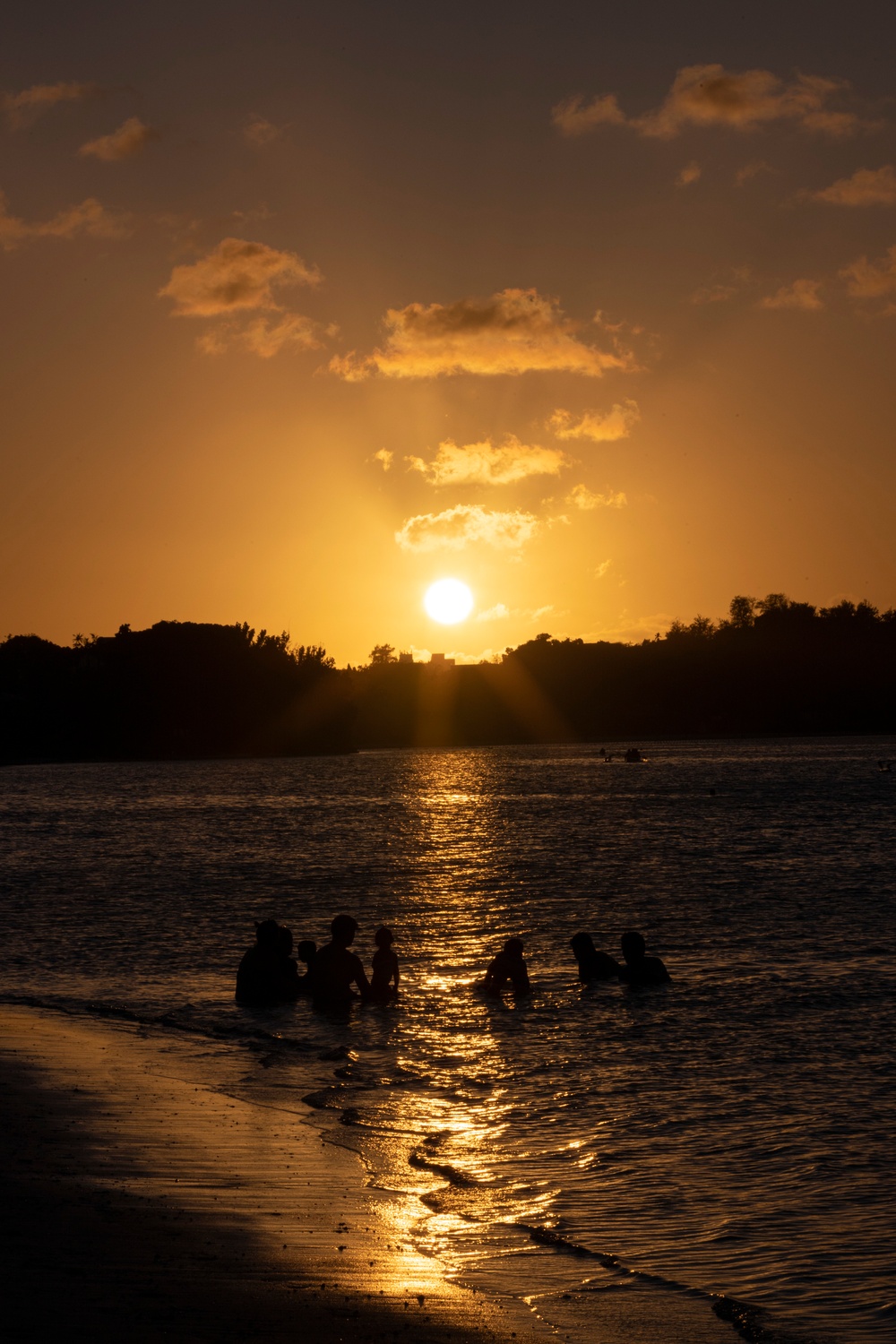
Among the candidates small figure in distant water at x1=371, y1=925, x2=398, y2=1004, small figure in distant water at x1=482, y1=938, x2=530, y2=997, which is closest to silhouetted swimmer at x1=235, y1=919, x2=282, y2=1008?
small figure in distant water at x1=371, y1=925, x2=398, y2=1004

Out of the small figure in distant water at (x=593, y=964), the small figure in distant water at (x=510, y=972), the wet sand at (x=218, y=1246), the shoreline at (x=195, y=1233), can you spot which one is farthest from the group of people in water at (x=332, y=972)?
the wet sand at (x=218, y=1246)

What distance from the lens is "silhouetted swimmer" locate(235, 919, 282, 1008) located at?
22703 mm

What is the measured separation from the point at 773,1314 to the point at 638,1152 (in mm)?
4468

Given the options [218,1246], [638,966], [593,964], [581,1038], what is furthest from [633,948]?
[218,1246]

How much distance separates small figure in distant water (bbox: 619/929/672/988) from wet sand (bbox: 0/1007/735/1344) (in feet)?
37.3

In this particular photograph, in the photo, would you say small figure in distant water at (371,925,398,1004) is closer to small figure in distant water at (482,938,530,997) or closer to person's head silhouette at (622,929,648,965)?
small figure in distant water at (482,938,530,997)

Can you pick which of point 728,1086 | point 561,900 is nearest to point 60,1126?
point 728,1086

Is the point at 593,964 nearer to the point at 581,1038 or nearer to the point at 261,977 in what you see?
the point at 581,1038

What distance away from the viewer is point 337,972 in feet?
74.3

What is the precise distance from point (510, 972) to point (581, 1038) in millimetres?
3494

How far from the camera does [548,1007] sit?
23078 millimetres

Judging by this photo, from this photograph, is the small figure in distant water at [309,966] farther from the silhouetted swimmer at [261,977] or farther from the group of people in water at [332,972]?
the silhouetted swimmer at [261,977]

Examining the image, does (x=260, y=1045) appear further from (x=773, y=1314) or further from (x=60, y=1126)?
(x=773, y=1314)

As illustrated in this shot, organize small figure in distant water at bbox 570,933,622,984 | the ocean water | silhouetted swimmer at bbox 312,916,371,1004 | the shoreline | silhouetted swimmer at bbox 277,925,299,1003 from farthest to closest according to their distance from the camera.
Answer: small figure in distant water at bbox 570,933,622,984 < silhouetted swimmer at bbox 277,925,299,1003 < silhouetted swimmer at bbox 312,916,371,1004 < the ocean water < the shoreline
